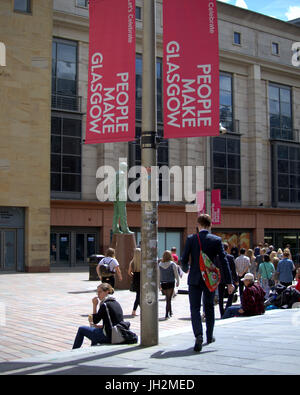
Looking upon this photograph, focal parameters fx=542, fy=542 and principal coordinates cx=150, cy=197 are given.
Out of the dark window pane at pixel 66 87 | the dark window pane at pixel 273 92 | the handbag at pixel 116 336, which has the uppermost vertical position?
the dark window pane at pixel 273 92

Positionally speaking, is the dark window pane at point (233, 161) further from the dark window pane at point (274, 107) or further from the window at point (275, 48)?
the window at point (275, 48)

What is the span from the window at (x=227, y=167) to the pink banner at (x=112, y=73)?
32.7 meters

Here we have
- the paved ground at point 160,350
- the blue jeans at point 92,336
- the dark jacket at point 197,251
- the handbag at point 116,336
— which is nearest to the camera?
the paved ground at point 160,350

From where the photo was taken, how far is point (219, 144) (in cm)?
4219

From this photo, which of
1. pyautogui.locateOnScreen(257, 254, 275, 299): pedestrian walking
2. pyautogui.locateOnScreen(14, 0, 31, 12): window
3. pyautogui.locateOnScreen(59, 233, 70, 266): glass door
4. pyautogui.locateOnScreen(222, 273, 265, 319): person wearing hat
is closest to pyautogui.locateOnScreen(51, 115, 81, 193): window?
pyautogui.locateOnScreen(59, 233, 70, 266): glass door

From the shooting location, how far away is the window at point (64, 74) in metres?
35.2

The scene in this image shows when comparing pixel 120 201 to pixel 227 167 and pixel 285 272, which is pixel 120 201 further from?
pixel 227 167

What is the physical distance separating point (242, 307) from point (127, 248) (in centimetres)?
991

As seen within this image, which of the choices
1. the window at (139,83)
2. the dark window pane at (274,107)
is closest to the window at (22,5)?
the window at (139,83)

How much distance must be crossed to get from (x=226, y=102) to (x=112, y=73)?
3534cm

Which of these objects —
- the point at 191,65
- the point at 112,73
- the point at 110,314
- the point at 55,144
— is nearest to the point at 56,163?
the point at 55,144

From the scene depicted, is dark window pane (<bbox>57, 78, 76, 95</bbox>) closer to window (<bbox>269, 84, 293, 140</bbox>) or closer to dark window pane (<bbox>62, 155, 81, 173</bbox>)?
dark window pane (<bbox>62, 155, 81, 173</bbox>)

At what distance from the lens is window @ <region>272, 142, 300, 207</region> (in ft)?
146

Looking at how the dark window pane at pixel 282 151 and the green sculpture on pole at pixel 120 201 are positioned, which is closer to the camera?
the green sculpture on pole at pixel 120 201
